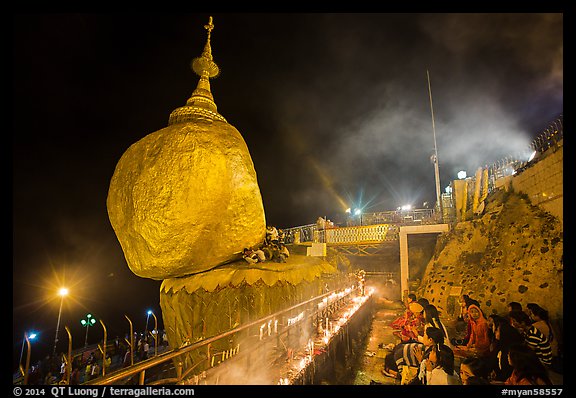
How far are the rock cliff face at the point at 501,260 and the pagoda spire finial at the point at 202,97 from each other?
11188mm

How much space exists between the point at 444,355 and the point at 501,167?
13.2m

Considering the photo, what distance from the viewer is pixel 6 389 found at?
330 cm

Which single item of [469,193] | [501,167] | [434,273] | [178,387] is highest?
[501,167]

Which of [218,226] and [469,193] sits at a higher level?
[469,193]

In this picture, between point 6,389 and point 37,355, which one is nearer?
point 6,389

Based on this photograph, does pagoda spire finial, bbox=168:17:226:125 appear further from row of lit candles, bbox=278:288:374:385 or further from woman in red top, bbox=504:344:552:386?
woman in red top, bbox=504:344:552:386

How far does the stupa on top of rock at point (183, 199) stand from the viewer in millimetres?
7265

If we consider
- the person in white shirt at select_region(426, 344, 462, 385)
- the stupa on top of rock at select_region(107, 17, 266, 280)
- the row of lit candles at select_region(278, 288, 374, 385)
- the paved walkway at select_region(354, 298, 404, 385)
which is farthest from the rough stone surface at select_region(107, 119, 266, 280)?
the person in white shirt at select_region(426, 344, 462, 385)

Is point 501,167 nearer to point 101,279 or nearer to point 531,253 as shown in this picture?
point 531,253

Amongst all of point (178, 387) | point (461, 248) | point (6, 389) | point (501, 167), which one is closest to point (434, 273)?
point (461, 248)

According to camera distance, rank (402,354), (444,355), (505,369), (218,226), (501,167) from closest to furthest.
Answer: (505,369)
(444,355)
(402,354)
(218,226)
(501,167)

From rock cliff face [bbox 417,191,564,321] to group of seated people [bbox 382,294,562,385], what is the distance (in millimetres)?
2228

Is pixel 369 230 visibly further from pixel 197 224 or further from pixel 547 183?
pixel 197 224

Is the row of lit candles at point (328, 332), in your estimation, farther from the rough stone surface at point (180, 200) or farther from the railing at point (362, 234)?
the railing at point (362, 234)
